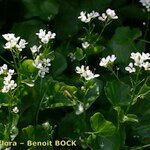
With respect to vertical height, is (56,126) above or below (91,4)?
below

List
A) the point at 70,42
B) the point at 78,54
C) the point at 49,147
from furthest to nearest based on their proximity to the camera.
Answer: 1. the point at 70,42
2. the point at 78,54
3. the point at 49,147

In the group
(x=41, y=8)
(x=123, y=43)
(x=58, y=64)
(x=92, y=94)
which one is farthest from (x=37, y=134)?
(x=41, y=8)

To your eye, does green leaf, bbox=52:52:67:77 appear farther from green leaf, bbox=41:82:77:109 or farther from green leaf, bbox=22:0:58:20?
green leaf, bbox=22:0:58:20

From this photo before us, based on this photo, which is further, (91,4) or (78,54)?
(91,4)

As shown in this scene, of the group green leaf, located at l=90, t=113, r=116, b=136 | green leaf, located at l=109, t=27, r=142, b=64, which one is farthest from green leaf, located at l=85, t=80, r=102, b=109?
green leaf, located at l=109, t=27, r=142, b=64

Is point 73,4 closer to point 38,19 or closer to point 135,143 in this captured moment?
point 38,19

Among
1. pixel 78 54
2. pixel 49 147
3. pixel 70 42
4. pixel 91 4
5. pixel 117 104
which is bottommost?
pixel 49 147

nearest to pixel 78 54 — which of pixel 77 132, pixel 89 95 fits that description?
pixel 89 95
